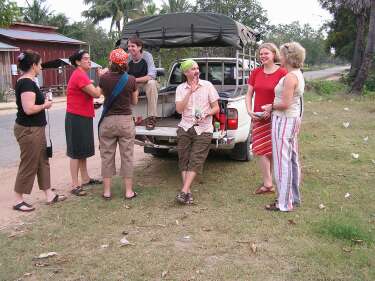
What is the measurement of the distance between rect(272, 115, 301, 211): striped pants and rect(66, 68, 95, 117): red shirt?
7.59 ft

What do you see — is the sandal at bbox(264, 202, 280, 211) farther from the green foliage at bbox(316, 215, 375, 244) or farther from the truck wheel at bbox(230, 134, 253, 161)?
the truck wheel at bbox(230, 134, 253, 161)

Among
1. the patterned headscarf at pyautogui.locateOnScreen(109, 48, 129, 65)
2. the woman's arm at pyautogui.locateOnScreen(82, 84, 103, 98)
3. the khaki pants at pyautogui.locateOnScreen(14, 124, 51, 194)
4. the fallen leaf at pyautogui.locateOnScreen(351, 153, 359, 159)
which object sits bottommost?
the fallen leaf at pyautogui.locateOnScreen(351, 153, 359, 159)

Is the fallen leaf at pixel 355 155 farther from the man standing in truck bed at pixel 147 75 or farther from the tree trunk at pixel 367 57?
the tree trunk at pixel 367 57

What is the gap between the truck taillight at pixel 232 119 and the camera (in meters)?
6.22

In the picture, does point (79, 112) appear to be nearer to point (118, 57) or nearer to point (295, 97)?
point (118, 57)

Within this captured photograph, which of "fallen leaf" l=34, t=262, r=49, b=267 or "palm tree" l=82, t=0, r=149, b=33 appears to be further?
"palm tree" l=82, t=0, r=149, b=33

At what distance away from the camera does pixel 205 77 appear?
859cm

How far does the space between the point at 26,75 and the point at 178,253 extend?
8.64ft

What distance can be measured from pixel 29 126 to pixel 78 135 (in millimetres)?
771

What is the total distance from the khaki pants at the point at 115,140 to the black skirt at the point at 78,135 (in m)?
0.36

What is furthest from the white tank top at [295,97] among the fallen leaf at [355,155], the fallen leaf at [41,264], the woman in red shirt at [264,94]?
the fallen leaf at [355,155]

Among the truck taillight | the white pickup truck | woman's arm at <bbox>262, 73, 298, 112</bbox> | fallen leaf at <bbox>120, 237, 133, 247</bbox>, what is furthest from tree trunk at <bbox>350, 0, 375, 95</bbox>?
fallen leaf at <bbox>120, 237, 133, 247</bbox>

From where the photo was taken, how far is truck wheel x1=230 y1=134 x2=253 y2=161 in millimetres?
7619

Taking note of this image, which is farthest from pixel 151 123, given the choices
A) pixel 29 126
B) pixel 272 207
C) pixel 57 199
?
pixel 272 207
